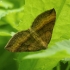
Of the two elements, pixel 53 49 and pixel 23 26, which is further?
pixel 23 26

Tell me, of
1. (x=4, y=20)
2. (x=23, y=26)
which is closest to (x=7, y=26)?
(x=4, y=20)

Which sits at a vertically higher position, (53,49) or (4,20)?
(53,49)

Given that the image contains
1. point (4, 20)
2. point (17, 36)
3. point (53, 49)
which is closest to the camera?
point (53, 49)

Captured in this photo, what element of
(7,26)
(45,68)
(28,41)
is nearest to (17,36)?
(28,41)

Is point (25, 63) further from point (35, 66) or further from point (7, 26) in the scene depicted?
point (7, 26)

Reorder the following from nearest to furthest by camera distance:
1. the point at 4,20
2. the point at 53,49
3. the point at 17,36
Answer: the point at 53,49
the point at 17,36
the point at 4,20

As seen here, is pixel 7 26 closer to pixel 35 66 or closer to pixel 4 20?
pixel 4 20
